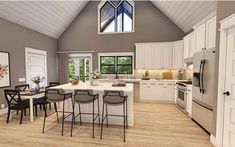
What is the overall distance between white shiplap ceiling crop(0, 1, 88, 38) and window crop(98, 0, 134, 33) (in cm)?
107

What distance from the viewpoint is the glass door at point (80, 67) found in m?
7.50

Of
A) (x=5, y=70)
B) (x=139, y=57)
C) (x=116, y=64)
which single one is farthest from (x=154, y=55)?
(x=5, y=70)

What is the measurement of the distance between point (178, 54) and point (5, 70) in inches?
253

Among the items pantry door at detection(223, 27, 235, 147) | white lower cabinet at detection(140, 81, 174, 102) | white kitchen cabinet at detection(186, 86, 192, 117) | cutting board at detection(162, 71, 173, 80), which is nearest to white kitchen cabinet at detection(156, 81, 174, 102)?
white lower cabinet at detection(140, 81, 174, 102)

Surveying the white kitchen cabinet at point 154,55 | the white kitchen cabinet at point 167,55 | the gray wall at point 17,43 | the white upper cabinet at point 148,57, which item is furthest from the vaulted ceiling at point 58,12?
the white upper cabinet at point 148,57

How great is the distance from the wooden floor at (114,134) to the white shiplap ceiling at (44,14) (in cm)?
342

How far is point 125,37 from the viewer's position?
6.98 m

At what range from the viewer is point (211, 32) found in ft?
10.6

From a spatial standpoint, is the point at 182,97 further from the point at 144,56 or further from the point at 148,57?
the point at 144,56

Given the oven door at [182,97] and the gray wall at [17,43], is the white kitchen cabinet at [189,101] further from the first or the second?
the gray wall at [17,43]

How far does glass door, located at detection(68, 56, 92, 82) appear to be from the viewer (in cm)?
750

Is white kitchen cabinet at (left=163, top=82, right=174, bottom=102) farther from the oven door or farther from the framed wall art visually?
the framed wall art

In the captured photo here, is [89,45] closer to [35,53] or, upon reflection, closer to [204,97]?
[35,53]

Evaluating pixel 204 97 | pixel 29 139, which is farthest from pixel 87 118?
pixel 204 97
